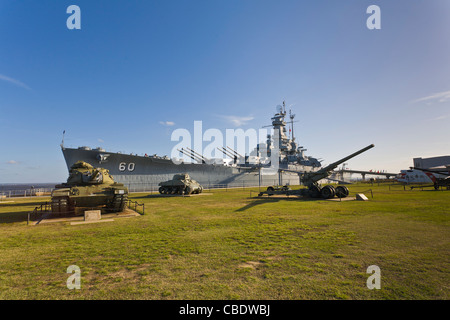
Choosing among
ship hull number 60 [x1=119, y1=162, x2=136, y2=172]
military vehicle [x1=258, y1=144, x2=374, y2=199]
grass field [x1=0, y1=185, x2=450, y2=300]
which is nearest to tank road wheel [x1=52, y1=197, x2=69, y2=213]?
grass field [x1=0, y1=185, x2=450, y2=300]

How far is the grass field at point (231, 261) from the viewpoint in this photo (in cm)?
320

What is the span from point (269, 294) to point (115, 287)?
2.34 metres

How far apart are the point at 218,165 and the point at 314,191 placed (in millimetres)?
24895

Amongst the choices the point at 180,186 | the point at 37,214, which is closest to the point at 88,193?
the point at 37,214

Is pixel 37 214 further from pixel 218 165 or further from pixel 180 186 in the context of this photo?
pixel 218 165

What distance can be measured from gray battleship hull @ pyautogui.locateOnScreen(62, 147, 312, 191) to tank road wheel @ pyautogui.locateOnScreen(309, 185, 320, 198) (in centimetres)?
2219

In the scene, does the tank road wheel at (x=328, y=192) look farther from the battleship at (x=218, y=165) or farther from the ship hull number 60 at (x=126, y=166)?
the ship hull number 60 at (x=126, y=166)

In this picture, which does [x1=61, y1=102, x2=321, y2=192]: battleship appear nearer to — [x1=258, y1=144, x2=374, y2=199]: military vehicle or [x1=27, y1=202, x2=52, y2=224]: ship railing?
[x1=258, y1=144, x2=374, y2=199]: military vehicle

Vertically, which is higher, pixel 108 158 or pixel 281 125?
pixel 281 125

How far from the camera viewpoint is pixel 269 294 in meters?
3.09

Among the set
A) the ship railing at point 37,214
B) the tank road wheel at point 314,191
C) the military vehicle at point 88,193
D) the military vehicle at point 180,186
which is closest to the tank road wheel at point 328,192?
the tank road wheel at point 314,191

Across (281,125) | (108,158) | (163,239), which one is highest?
(281,125)
